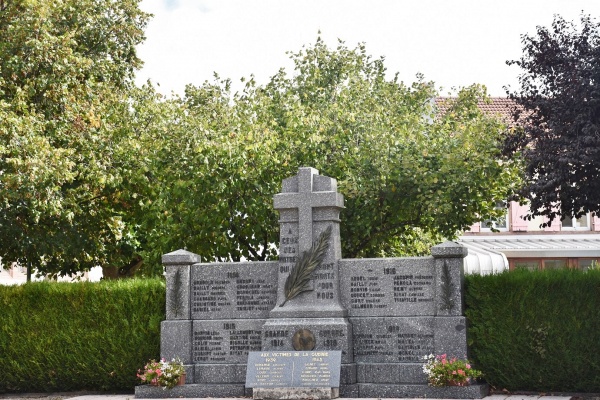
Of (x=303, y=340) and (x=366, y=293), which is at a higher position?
(x=366, y=293)

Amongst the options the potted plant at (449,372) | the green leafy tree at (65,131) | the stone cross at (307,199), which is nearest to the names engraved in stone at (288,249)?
the stone cross at (307,199)

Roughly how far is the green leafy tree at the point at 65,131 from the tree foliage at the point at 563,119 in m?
10.0

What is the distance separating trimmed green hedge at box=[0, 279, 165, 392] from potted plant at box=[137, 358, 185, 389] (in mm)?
926

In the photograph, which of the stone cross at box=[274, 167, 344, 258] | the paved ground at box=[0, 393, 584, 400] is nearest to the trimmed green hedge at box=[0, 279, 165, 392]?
the paved ground at box=[0, 393, 584, 400]

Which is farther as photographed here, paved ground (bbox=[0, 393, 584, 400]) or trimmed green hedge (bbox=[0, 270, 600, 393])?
trimmed green hedge (bbox=[0, 270, 600, 393])

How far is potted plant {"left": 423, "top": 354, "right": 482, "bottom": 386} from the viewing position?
14.8 meters

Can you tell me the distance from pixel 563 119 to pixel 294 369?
667cm

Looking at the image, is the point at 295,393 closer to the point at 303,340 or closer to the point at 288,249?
the point at 303,340

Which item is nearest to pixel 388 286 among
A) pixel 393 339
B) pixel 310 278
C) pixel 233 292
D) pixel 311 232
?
pixel 393 339

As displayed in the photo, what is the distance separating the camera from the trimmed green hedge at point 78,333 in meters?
17.2

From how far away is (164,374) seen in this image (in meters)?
16.1

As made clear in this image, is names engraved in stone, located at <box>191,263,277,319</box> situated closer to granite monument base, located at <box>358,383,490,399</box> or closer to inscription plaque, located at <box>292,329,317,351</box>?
inscription plaque, located at <box>292,329,317,351</box>

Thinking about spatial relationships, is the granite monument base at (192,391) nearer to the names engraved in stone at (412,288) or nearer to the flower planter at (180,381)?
the flower planter at (180,381)

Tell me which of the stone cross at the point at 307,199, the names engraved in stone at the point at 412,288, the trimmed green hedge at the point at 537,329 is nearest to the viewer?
the trimmed green hedge at the point at 537,329
